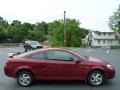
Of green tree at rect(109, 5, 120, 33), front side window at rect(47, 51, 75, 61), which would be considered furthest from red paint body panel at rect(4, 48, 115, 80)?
green tree at rect(109, 5, 120, 33)

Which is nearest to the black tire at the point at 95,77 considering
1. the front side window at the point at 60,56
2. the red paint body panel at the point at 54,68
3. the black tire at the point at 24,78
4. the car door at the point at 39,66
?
the red paint body panel at the point at 54,68

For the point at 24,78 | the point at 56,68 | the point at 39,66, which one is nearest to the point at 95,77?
the point at 56,68

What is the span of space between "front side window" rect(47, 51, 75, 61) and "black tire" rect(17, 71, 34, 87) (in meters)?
0.94

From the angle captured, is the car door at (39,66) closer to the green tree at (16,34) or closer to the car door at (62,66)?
the car door at (62,66)

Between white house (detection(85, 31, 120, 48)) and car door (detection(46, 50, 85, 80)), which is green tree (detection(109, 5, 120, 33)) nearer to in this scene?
white house (detection(85, 31, 120, 48))

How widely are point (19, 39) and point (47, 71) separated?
81.3 meters

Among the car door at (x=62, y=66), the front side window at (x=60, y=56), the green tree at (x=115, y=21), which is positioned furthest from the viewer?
the green tree at (x=115, y=21)

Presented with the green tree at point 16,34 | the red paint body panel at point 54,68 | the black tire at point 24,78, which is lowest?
the black tire at point 24,78

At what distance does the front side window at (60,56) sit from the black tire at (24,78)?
3.09 ft

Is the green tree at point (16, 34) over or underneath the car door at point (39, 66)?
over

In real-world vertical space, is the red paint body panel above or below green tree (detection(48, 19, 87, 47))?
below

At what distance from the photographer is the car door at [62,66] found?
11.2 meters

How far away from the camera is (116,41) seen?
9825 centimetres

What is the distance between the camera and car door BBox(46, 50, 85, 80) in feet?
36.7
